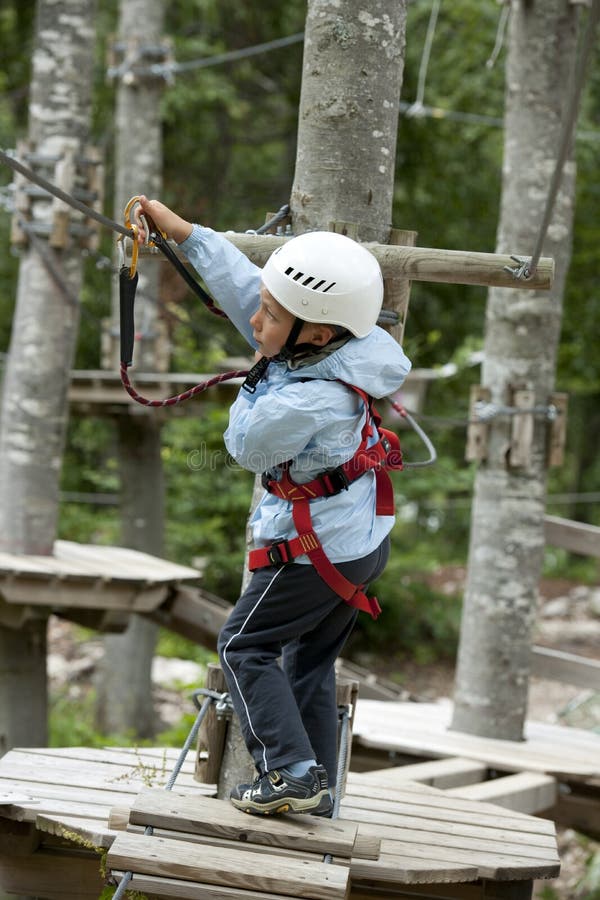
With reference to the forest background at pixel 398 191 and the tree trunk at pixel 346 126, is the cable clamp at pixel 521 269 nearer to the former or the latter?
the tree trunk at pixel 346 126

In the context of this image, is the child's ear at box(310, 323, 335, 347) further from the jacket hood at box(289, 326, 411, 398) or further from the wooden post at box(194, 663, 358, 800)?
the wooden post at box(194, 663, 358, 800)

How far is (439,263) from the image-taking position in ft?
9.75

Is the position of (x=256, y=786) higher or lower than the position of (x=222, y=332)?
lower

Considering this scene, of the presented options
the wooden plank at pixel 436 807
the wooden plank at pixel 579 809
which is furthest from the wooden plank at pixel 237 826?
the wooden plank at pixel 579 809

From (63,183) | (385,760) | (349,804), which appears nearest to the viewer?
(349,804)

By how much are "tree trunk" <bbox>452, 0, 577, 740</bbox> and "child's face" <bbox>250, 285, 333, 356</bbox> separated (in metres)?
2.81

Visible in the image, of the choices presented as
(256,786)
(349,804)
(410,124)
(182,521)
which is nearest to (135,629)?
(182,521)

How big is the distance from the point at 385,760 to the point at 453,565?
10348 mm

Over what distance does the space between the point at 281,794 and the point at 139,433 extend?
19.8 feet

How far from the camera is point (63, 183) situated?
6.07 metres

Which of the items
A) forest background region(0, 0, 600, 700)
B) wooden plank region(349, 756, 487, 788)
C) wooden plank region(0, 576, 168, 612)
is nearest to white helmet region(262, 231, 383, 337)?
wooden plank region(349, 756, 487, 788)

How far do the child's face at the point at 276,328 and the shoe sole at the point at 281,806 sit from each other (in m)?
1.07

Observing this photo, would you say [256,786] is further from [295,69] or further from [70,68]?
[295,69]

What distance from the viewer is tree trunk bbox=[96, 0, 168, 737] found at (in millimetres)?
8570
